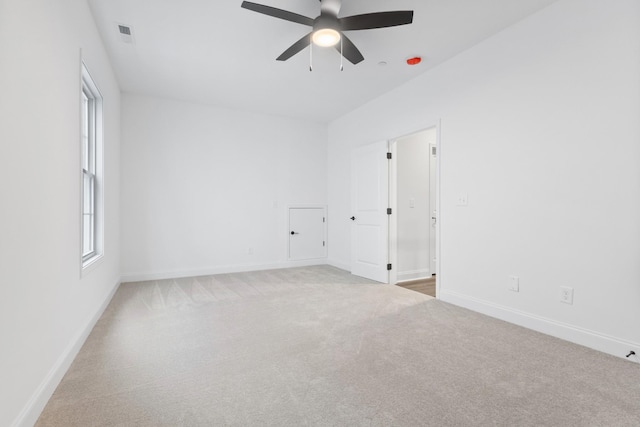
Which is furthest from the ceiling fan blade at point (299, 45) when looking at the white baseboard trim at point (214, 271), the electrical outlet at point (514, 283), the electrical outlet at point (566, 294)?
the white baseboard trim at point (214, 271)

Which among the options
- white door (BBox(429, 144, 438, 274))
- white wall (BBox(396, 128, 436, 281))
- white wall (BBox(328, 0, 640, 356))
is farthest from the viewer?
white door (BBox(429, 144, 438, 274))

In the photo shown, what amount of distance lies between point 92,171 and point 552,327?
458cm

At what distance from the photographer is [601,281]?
2.36 meters

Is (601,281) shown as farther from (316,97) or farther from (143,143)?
(143,143)

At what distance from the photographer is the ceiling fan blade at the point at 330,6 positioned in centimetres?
247

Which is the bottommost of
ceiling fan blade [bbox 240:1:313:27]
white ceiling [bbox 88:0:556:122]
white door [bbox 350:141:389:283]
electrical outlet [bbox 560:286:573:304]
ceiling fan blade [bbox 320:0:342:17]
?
electrical outlet [bbox 560:286:573:304]

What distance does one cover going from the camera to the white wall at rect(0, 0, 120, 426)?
133 cm

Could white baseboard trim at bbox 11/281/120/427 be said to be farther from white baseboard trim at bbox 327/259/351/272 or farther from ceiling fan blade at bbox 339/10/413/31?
white baseboard trim at bbox 327/259/351/272

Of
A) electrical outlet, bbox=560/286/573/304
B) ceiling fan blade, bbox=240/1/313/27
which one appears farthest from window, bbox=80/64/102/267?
electrical outlet, bbox=560/286/573/304

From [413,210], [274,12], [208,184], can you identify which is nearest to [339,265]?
[413,210]

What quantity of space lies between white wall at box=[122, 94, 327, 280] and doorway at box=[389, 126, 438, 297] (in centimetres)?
185

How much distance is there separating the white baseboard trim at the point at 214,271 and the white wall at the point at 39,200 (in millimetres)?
2222

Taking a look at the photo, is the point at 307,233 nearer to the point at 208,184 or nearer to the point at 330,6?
the point at 208,184

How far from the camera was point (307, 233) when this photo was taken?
606 cm
